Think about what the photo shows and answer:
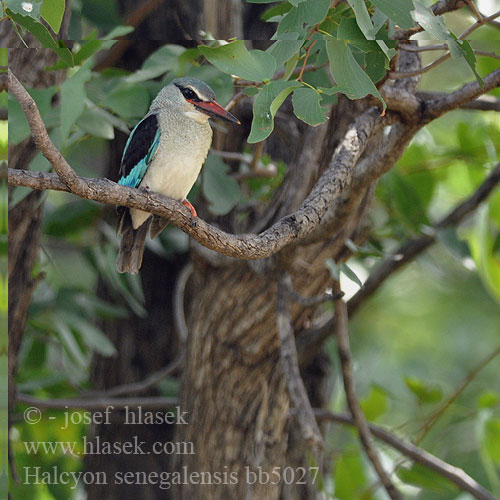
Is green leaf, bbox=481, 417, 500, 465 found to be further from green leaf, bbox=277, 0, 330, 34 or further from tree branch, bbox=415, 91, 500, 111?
green leaf, bbox=277, 0, 330, 34

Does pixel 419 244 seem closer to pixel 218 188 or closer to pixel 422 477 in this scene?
pixel 422 477

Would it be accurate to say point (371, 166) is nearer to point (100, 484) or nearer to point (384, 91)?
point (384, 91)

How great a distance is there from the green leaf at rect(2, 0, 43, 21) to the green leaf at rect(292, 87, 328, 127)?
497 millimetres

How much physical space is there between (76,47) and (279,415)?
1.22 meters

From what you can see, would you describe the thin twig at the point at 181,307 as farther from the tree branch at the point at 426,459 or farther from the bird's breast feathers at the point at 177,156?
the bird's breast feathers at the point at 177,156

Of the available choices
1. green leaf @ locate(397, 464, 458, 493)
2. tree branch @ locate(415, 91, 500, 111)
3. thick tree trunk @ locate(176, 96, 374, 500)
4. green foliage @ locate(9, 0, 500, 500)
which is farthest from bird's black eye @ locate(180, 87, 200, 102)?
green leaf @ locate(397, 464, 458, 493)

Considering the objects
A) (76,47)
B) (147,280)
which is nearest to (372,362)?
(147,280)

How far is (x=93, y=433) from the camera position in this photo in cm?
258

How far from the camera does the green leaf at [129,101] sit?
1.70 m

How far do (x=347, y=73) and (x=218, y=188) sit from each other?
69 cm

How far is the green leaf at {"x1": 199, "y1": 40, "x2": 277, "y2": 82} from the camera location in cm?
129

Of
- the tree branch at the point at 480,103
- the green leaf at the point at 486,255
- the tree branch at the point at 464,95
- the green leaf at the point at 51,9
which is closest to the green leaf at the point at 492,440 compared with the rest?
the green leaf at the point at 486,255

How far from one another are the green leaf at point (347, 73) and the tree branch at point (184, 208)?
0.88 ft

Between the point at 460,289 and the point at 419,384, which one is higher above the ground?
the point at 460,289
